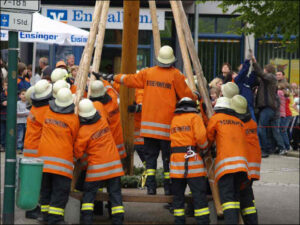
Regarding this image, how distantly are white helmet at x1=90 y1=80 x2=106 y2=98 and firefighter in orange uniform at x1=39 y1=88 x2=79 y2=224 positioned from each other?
969mm

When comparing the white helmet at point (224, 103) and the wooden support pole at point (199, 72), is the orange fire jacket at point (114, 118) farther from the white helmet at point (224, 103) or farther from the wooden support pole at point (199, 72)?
the white helmet at point (224, 103)

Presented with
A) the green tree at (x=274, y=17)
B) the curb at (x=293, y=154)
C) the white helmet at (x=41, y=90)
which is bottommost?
the curb at (x=293, y=154)

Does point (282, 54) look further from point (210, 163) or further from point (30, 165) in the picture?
point (30, 165)

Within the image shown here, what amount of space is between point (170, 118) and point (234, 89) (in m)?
0.93

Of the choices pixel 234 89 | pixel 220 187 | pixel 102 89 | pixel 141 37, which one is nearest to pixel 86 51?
pixel 102 89

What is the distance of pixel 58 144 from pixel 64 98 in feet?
1.83

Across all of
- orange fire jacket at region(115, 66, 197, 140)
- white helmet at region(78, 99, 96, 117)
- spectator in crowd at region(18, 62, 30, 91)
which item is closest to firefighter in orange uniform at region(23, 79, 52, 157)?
white helmet at region(78, 99, 96, 117)

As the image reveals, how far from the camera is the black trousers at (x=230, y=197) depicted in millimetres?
8235

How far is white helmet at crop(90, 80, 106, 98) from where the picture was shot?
9.26 metres

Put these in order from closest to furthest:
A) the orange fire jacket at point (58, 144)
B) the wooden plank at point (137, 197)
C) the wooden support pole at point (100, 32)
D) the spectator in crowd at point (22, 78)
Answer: the orange fire jacket at point (58, 144)
the wooden plank at point (137, 197)
the wooden support pole at point (100, 32)
the spectator in crowd at point (22, 78)

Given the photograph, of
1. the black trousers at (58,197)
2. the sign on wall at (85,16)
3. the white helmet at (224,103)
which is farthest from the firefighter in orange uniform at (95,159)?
the sign on wall at (85,16)

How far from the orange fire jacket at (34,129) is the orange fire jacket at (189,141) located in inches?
68.6

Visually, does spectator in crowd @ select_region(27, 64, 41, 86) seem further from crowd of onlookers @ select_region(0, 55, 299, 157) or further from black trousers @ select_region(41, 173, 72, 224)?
black trousers @ select_region(41, 173, 72, 224)

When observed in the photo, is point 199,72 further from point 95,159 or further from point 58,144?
point 58,144
